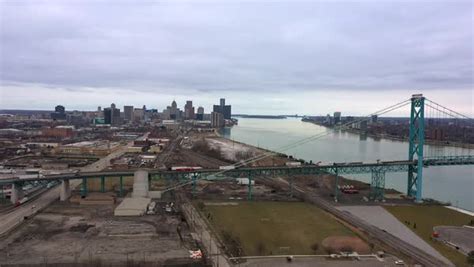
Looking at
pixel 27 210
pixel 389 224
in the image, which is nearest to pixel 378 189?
pixel 389 224

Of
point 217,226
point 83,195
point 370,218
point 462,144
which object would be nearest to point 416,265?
point 370,218

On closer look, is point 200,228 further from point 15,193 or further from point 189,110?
point 189,110

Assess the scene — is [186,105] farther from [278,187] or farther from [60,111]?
[278,187]

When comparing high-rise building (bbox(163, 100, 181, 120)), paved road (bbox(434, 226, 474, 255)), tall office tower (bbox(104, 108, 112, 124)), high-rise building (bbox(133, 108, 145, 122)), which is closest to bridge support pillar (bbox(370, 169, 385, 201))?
paved road (bbox(434, 226, 474, 255))

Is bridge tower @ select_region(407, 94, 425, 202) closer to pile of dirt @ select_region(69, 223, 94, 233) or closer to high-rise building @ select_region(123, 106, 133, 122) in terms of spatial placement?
pile of dirt @ select_region(69, 223, 94, 233)

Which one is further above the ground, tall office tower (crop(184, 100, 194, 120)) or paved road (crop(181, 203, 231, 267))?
tall office tower (crop(184, 100, 194, 120))
